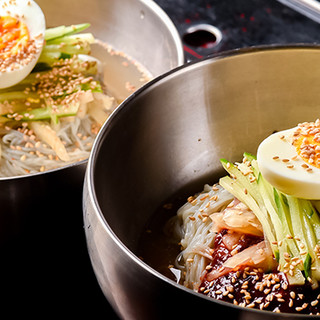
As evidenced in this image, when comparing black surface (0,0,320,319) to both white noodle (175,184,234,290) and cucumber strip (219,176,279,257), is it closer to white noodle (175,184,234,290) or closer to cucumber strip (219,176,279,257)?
white noodle (175,184,234,290)

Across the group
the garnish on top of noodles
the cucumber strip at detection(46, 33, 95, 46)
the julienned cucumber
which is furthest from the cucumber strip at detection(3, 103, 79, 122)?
the julienned cucumber

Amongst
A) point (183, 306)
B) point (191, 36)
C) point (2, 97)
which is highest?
point (183, 306)

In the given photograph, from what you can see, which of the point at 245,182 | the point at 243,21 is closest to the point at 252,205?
the point at 245,182

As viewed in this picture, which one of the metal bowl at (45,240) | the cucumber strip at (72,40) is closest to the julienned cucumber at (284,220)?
the metal bowl at (45,240)

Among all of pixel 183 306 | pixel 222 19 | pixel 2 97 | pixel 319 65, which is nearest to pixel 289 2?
pixel 222 19

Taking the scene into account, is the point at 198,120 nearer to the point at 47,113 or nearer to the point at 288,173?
the point at 288,173

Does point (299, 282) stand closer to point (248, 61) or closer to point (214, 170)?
point (214, 170)

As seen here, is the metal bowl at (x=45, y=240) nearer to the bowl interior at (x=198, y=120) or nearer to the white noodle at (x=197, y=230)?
the bowl interior at (x=198, y=120)

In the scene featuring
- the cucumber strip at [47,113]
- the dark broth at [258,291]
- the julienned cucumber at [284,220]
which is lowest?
the cucumber strip at [47,113]
